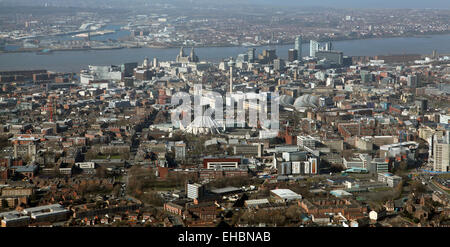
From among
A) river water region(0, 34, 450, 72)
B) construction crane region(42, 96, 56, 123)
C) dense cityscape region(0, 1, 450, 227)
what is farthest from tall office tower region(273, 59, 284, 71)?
construction crane region(42, 96, 56, 123)

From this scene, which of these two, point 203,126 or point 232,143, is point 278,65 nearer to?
point 203,126

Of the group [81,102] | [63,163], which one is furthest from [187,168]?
[81,102]

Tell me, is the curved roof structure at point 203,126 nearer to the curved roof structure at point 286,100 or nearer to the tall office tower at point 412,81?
the curved roof structure at point 286,100

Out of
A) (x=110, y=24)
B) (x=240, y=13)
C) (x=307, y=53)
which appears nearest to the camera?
(x=307, y=53)

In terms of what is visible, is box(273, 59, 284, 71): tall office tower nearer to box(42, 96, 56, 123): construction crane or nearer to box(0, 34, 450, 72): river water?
box(0, 34, 450, 72): river water

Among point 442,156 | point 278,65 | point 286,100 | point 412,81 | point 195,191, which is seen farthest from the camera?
point 278,65

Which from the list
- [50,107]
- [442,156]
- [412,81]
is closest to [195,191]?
[442,156]
